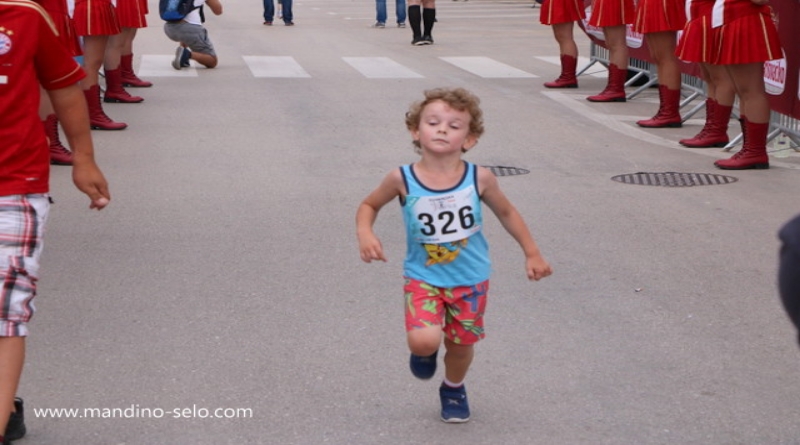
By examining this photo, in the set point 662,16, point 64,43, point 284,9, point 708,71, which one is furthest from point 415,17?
point 64,43

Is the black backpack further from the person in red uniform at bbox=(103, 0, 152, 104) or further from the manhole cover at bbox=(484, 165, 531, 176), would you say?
the manhole cover at bbox=(484, 165, 531, 176)

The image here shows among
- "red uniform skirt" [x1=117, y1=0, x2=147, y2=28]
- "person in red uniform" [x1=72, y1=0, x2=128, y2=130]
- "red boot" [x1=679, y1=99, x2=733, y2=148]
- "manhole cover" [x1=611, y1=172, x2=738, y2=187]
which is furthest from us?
"red uniform skirt" [x1=117, y1=0, x2=147, y2=28]

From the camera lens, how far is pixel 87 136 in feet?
14.8

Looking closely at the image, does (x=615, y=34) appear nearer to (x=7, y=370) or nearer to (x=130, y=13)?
(x=130, y=13)

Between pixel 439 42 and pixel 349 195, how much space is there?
46.4 feet

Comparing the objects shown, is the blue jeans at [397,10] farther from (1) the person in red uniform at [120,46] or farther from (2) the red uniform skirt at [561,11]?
(1) the person in red uniform at [120,46]

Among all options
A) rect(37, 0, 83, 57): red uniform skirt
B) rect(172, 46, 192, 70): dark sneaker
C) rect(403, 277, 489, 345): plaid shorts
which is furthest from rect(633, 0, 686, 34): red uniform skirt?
rect(403, 277, 489, 345): plaid shorts

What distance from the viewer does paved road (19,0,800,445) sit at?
4.79m

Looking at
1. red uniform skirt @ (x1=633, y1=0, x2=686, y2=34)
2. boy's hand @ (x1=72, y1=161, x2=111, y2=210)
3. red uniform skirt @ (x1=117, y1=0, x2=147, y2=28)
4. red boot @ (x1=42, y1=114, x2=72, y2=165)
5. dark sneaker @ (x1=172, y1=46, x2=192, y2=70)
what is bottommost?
dark sneaker @ (x1=172, y1=46, x2=192, y2=70)


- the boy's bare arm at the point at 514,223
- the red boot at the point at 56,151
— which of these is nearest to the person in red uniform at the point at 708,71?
the red boot at the point at 56,151

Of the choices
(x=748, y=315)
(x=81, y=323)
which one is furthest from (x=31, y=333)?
(x=748, y=315)

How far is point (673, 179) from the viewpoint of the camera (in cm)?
961

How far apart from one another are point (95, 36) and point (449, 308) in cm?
775

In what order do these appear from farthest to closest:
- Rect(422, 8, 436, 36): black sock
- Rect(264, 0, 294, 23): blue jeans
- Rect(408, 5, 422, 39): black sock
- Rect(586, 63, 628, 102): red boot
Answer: Rect(264, 0, 294, 23): blue jeans, Rect(422, 8, 436, 36): black sock, Rect(408, 5, 422, 39): black sock, Rect(586, 63, 628, 102): red boot
